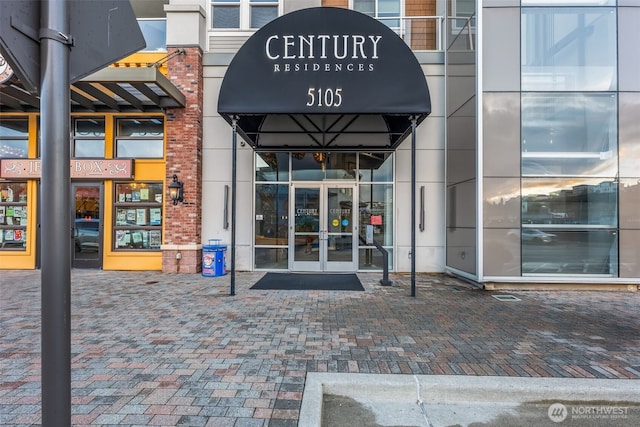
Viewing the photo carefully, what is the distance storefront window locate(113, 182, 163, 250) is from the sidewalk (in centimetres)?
236

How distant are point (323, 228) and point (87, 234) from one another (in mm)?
6596

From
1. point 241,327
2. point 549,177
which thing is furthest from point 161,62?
point 549,177

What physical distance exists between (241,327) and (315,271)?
15.0 feet

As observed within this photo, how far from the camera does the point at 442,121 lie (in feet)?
31.1

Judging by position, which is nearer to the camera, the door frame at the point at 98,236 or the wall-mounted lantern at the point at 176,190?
the wall-mounted lantern at the point at 176,190

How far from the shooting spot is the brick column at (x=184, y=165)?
29.5 ft

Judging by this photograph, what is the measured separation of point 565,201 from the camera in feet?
25.1

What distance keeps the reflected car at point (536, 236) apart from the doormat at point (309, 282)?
382 centimetres

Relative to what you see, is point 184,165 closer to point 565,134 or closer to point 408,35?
point 408,35

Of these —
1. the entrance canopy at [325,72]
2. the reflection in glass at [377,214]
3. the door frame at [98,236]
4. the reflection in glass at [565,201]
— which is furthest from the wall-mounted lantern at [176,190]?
the reflection in glass at [565,201]

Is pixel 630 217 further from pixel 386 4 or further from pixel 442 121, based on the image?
pixel 386 4

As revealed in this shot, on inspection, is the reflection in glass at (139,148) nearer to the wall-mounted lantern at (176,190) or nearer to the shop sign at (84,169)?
the shop sign at (84,169)

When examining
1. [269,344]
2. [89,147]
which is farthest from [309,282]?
[89,147]

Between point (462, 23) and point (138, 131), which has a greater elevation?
point (462, 23)
